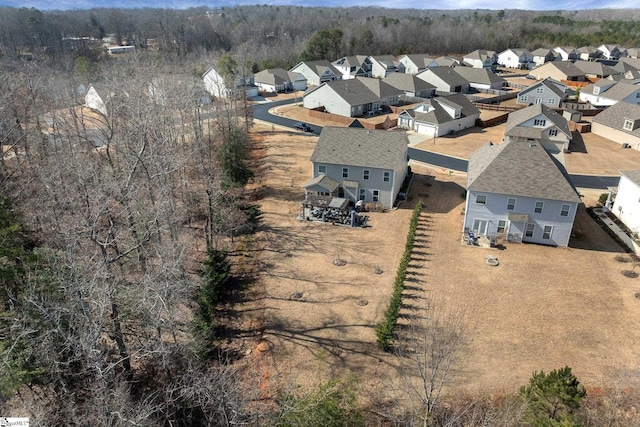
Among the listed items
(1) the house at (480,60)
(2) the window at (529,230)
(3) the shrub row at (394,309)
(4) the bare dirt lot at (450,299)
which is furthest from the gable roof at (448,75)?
(3) the shrub row at (394,309)

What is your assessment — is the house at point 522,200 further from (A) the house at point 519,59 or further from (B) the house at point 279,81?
(A) the house at point 519,59

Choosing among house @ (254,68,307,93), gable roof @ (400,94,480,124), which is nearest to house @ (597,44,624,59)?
gable roof @ (400,94,480,124)

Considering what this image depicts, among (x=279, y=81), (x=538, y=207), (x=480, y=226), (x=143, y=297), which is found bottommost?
(x=480, y=226)

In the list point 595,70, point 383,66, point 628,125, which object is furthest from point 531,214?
point 595,70

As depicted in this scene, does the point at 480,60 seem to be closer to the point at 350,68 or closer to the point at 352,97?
the point at 350,68

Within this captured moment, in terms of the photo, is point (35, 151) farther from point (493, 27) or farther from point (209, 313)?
point (493, 27)

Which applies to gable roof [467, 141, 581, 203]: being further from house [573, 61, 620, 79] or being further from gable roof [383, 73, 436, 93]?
house [573, 61, 620, 79]
